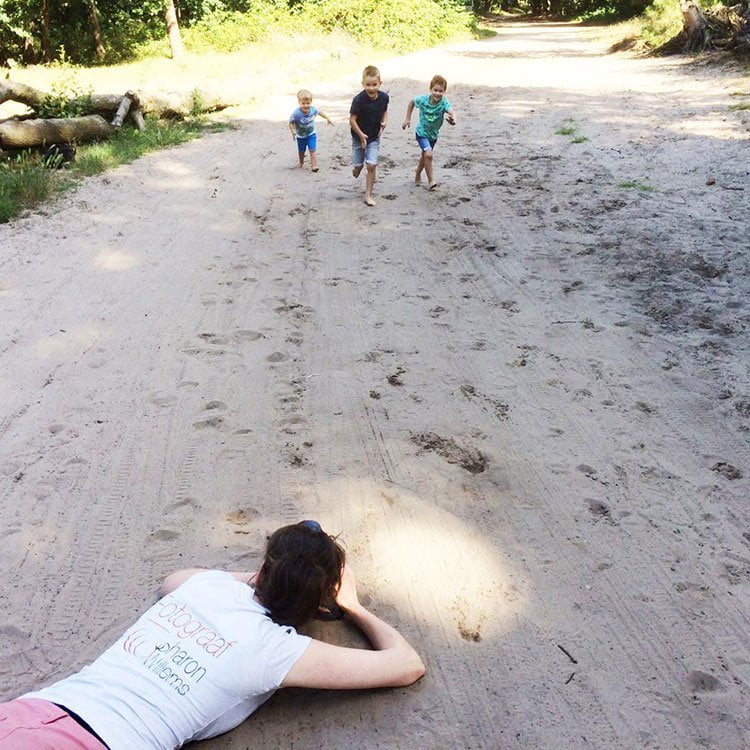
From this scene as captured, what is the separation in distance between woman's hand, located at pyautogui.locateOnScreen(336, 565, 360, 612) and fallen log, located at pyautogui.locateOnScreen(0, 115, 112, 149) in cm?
898

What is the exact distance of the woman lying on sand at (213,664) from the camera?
200 centimetres

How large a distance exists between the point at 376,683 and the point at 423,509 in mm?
1034

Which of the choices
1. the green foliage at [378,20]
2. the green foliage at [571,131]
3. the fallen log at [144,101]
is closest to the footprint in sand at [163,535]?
the green foliage at [571,131]

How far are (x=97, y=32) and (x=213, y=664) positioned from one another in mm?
23839

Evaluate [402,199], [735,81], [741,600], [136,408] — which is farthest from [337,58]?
[741,600]

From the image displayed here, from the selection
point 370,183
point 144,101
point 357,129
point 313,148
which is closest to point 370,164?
point 370,183

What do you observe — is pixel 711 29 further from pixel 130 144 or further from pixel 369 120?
pixel 130 144

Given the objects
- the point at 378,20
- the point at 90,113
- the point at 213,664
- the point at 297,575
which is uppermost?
the point at 378,20

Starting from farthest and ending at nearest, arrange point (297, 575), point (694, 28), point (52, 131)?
1. point (694, 28)
2. point (52, 131)
3. point (297, 575)

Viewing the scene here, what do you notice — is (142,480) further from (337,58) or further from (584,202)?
(337,58)

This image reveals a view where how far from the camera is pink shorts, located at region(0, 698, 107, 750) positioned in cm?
187

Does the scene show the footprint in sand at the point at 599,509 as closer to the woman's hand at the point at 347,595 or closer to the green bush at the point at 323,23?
the woman's hand at the point at 347,595

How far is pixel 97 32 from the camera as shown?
2148cm

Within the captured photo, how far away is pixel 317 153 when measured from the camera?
32.5 feet
